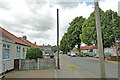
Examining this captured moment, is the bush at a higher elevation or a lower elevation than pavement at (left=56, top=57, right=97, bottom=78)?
higher

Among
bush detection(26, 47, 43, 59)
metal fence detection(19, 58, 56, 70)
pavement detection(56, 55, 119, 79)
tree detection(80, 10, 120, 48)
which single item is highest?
tree detection(80, 10, 120, 48)

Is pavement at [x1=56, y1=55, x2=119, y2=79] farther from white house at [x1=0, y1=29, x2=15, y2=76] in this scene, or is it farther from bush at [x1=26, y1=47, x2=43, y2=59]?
white house at [x1=0, y1=29, x2=15, y2=76]

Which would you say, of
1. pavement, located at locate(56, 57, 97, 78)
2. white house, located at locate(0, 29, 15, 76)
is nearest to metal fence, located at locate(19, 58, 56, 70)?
white house, located at locate(0, 29, 15, 76)

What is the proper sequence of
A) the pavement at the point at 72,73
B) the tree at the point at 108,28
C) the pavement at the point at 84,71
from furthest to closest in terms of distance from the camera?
the tree at the point at 108,28, the pavement at the point at 84,71, the pavement at the point at 72,73

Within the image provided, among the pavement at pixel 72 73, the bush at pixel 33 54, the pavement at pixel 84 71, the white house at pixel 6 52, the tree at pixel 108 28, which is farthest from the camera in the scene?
the tree at pixel 108 28

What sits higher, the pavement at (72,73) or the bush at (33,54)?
the bush at (33,54)

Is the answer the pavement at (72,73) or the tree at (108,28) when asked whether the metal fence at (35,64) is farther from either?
the tree at (108,28)

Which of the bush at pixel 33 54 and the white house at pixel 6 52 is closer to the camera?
the white house at pixel 6 52

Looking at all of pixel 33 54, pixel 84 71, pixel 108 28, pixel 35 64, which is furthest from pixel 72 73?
pixel 108 28

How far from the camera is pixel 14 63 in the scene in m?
10.1

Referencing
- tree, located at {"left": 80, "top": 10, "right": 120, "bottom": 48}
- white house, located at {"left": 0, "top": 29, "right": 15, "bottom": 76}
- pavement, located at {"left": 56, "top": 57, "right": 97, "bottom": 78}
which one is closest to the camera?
pavement, located at {"left": 56, "top": 57, "right": 97, "bottom": 78}

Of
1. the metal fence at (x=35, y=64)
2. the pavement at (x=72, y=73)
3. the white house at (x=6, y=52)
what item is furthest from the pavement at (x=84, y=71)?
the white house at (x=6, y=52)

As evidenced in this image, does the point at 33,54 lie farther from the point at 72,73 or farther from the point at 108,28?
the point at 108,28

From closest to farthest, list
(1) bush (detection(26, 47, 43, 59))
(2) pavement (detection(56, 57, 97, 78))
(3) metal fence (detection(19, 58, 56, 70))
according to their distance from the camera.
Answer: (2) pavement (detection(56, 57, 97, 78)), (3) metal fence (detection(19, 58, 56, 70)), (1) bush (detection(26, 47, 43, 59))
